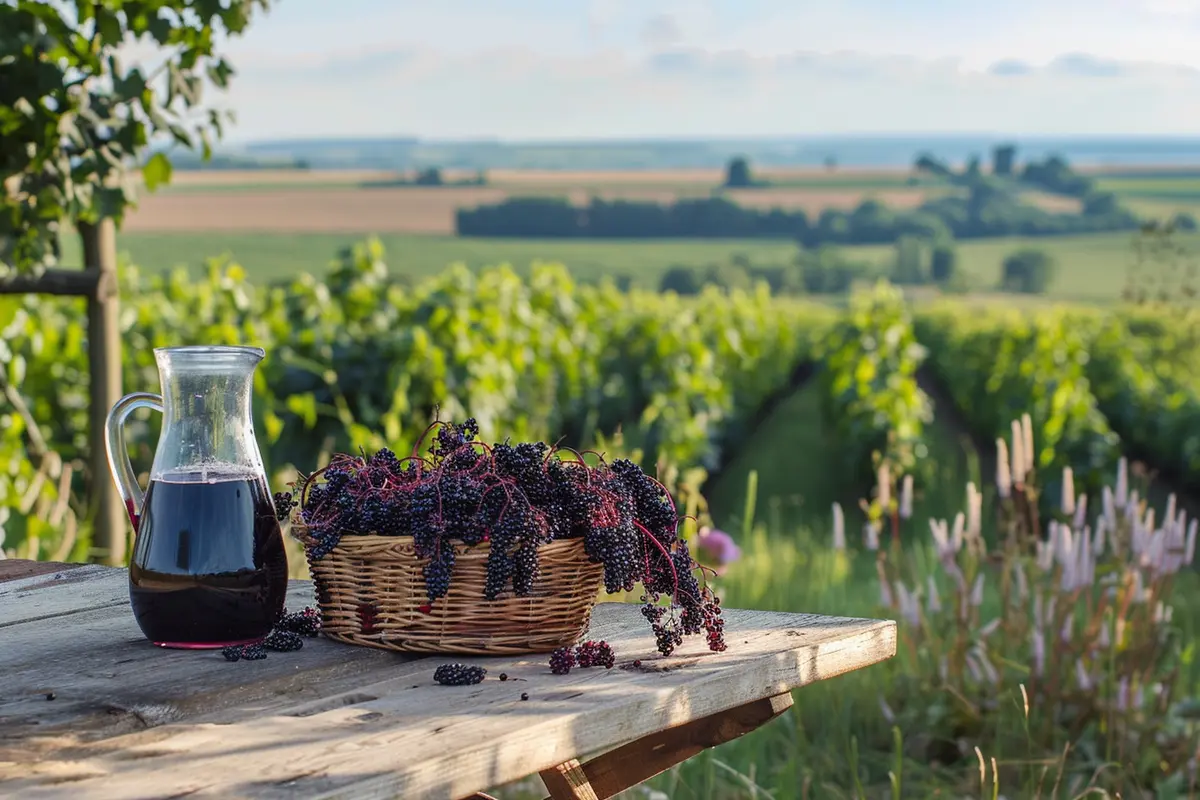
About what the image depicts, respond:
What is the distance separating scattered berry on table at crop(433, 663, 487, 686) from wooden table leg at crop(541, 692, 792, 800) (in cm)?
21

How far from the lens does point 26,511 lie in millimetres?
4812

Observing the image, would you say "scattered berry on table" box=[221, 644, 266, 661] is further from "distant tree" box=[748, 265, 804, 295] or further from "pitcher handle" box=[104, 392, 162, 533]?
"distant tree" box=[748, 265, 804, 295]

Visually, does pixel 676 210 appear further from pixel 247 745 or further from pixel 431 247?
pixel 247 745

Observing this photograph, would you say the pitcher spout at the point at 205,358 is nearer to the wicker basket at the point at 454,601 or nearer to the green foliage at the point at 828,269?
the wicker basket at the point at 454,601

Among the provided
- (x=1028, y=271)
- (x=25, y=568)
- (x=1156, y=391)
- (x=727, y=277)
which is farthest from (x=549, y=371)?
(x=1028, y=271)

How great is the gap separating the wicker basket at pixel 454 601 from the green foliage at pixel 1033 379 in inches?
271

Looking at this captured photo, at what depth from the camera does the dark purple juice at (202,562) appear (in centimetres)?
175

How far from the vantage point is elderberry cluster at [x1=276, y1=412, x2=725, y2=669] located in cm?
167

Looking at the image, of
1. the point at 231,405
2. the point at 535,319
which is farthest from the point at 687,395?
the point at 231,405

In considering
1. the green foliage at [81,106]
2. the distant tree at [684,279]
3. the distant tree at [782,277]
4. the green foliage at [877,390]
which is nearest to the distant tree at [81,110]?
the green foliage at [81,106]

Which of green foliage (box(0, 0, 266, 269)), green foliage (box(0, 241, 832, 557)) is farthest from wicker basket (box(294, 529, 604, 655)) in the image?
green foliage (box(0, 241, 832, 557))

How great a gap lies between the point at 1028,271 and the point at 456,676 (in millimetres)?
17573

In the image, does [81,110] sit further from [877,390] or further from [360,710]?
[877,390]

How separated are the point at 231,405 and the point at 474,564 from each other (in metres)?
0.38
